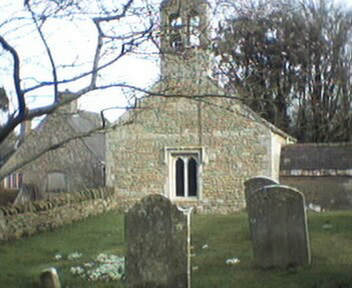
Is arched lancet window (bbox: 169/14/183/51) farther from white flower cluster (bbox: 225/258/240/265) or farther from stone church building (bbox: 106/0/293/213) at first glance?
stone church building (bbox: 106/0/293/213)

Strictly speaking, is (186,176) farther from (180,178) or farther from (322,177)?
(322,177)

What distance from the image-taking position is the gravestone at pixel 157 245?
7.59 m

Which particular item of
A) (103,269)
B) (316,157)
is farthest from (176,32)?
(316,157)

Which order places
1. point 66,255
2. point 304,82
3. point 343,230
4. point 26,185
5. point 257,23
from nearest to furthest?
point 257,23
point 66,255
point 343,230
point 26,185
point 304,82

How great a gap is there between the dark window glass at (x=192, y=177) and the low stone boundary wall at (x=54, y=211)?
2.35 metres

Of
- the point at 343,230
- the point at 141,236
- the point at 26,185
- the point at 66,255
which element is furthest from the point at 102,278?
the point at 26,185

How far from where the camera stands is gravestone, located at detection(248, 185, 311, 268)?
29.1 ft

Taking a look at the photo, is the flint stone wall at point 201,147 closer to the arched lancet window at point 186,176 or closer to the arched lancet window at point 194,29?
the arched lancet window at point 186,176

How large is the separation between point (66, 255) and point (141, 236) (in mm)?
3828

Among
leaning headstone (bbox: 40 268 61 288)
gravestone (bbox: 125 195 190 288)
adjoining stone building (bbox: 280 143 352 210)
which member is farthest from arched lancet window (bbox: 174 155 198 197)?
leaning headstone (bbox: 40 268 61 288)

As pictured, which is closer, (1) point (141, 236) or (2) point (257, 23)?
(1) point (141, 236)

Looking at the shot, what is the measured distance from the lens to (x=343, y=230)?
1237 centimetres

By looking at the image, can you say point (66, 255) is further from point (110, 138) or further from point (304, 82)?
point (304, 82)

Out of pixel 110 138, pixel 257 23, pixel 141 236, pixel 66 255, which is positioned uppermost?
pixel 257 23
